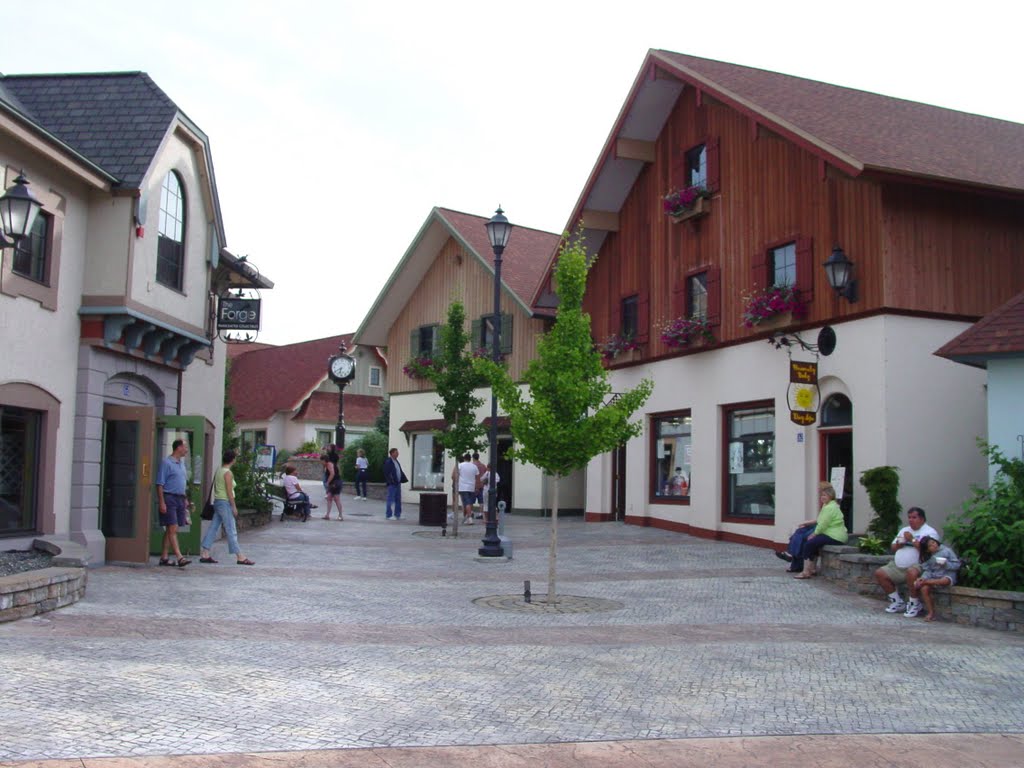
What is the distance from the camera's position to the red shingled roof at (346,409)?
51.9m

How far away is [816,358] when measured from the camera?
723 inches

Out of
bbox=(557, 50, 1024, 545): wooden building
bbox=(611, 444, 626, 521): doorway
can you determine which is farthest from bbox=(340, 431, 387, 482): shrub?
bbox=(611, 444, 626, 521): doorway

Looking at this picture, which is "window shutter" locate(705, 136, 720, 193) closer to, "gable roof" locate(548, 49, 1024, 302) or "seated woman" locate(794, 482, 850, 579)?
"gable roof" locate(548, 49, 1024, 302)

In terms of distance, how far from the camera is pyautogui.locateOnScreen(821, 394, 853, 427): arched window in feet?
59.2

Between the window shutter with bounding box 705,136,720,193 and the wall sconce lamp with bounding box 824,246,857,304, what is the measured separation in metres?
4.70

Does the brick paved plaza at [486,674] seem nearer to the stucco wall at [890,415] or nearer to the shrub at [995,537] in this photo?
the shrub at [995,537]

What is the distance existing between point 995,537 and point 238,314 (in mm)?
13278

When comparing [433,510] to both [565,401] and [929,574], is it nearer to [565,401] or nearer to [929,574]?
[565,401]

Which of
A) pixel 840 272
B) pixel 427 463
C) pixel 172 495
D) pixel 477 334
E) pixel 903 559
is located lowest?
pixel 903 559

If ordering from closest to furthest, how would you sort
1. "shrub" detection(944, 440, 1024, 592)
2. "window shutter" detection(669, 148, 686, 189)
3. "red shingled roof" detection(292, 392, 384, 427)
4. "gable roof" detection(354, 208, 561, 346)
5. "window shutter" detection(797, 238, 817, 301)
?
Result: "shrub" detection(944, 440, 1024, 592), "window shutter" detection(797, 238, 817, 301), "window shutter" detection(669, 148, 686, 189), "gable roof" detection(354, 208, 561, 346), "red shingled roof" detection(292, 392, 384, 427)

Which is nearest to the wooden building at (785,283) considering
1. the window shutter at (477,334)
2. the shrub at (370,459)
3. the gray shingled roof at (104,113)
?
the window shutter at (477,334)

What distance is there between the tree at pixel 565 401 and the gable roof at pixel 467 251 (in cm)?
1525

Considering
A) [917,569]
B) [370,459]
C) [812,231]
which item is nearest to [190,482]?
[917,569]

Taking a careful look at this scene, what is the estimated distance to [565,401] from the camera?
12.6m
